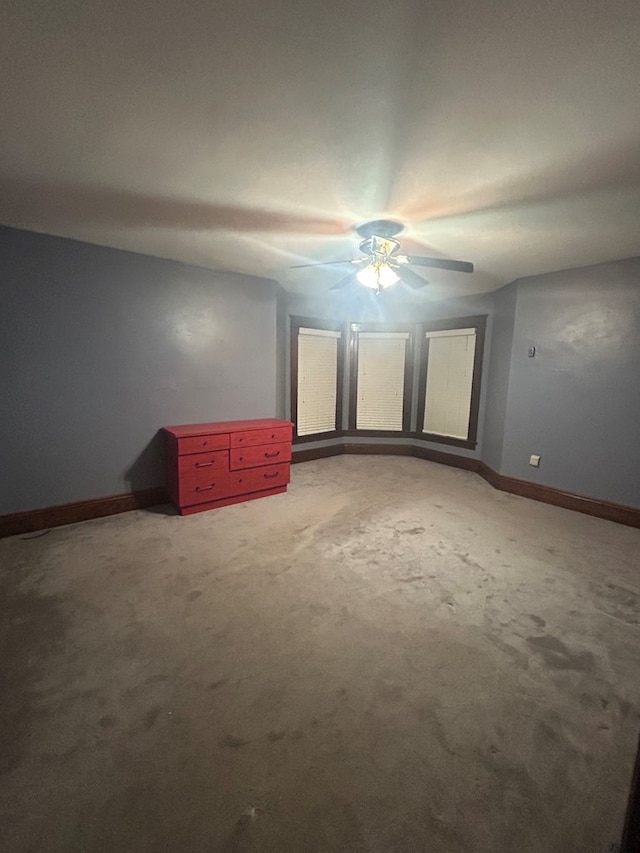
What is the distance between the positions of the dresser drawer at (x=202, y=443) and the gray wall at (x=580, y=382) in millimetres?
3103

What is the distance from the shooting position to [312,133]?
5.09ft

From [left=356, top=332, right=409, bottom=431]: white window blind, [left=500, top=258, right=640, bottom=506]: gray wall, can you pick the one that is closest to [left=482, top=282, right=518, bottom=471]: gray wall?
[left=500, top=258, right=640, bottom=506]: gray wall

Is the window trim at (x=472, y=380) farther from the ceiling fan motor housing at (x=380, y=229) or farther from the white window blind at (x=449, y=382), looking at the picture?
the ceiling fan motor housing at (x=380, y=229)

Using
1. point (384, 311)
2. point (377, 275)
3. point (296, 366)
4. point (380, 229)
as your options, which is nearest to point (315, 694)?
point (377, 275)

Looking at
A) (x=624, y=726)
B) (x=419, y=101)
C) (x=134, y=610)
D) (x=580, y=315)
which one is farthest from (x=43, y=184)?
(x=580, y=315)

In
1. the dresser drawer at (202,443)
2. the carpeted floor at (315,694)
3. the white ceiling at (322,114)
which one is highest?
the white ceiling at (322,114)

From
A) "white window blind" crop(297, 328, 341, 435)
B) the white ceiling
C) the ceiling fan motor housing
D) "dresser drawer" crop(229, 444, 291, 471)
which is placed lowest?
"dresser drawer" crop(229, 444, 291, 471)

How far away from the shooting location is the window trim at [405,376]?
541cm

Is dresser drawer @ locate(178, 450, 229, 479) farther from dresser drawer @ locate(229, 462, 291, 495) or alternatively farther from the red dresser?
dresser drawer @ locate(229, 462, 291, 495)

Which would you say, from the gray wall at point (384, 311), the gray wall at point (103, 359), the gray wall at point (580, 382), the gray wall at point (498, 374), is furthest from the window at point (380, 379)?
the gray wall at point (103, 359)

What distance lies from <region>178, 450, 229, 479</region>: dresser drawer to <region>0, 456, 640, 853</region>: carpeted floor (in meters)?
0.62

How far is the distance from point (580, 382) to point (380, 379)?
2620 mm

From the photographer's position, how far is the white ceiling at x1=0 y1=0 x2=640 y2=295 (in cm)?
107

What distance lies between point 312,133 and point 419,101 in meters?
0.45
